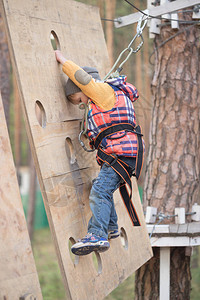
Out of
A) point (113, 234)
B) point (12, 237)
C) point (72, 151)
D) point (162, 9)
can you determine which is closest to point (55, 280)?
point (113, 234)

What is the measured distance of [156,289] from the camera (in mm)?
4551

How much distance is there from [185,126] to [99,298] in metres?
2.36

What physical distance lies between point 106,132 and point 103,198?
15.7 inches

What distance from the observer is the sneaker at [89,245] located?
2.38 meters

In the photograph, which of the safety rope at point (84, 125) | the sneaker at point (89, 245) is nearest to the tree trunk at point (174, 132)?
the safety rope at point (84, 125)

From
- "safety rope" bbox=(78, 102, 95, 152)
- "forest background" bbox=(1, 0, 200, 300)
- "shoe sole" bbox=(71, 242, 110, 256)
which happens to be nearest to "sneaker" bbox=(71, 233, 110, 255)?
"shoe sole" bbox=(71, 242, 110, 256)

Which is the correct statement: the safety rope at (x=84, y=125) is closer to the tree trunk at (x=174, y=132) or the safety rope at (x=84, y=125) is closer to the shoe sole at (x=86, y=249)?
the shoe sole at (x=86, y=249)

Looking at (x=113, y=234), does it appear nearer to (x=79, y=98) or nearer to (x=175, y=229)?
(x=79, y=98)

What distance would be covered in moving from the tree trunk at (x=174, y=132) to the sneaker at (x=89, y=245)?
201 cm

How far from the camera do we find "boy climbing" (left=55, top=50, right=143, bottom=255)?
2557mm

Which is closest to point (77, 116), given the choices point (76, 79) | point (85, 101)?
point (85, 101)

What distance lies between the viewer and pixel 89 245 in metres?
2.42

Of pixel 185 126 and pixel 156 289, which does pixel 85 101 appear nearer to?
pixel 185 126

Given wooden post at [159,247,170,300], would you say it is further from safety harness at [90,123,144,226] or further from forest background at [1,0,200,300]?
safety harness at [90,123,144,226]
